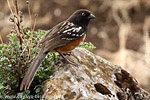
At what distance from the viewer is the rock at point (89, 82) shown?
3709 millimetres

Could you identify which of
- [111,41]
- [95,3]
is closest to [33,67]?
[111,41]

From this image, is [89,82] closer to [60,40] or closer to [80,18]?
[60,40]

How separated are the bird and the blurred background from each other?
4464mm

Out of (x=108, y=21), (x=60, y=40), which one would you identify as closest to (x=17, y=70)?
(x=60, y=40)

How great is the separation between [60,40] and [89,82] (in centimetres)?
78

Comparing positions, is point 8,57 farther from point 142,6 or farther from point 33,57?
point 142,6

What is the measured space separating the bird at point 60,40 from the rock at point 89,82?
20cm

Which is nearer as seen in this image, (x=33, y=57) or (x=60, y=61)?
(x=33, y=57)

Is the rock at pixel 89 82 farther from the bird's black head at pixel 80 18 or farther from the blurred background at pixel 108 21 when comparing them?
the blurred background at pixel 108 21

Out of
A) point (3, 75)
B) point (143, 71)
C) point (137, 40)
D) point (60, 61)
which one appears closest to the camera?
point (3, 75)

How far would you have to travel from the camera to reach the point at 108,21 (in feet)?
36.6

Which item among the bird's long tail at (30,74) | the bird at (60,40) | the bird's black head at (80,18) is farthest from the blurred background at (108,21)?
the bird's long tail at (30,74)

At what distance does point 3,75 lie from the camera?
3.79 m

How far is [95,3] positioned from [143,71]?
146 inches
